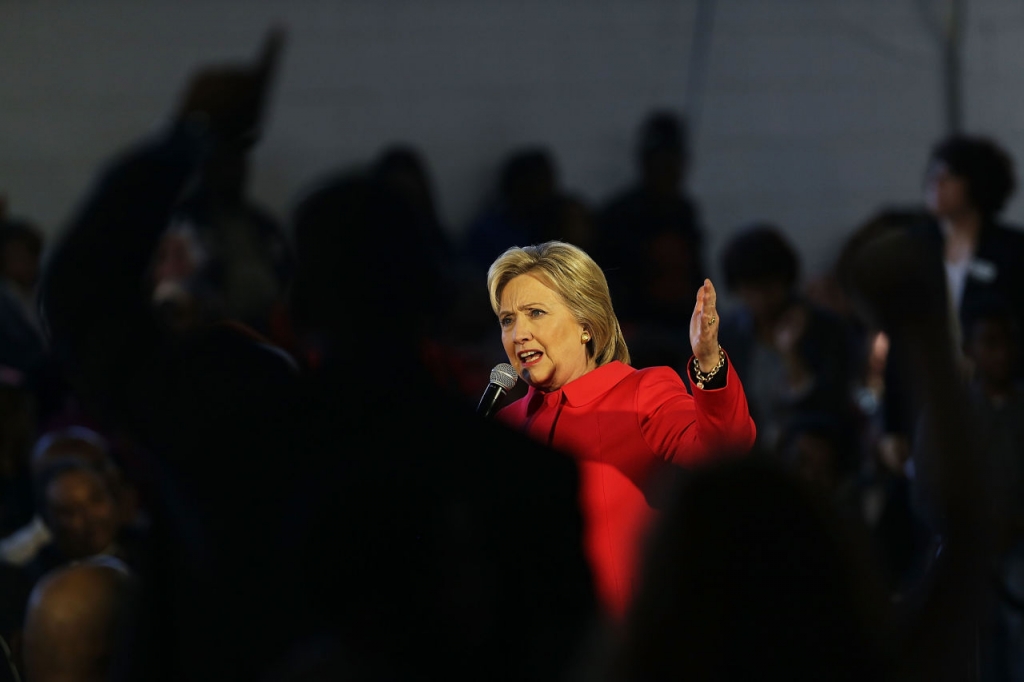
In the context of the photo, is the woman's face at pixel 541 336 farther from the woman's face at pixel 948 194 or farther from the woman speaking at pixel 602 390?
the woman's face at pixel 948 194

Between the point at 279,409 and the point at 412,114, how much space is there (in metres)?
5.52

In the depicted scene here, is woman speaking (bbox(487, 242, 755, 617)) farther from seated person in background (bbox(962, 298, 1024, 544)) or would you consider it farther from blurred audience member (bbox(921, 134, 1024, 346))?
blurred audience member (bbox(921, 134, 1024, 346))

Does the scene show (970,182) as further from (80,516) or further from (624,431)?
(624,431)

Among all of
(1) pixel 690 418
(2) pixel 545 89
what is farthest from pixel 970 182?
(2) pixel 545 89

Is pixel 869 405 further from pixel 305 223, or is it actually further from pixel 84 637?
pixel 305 223

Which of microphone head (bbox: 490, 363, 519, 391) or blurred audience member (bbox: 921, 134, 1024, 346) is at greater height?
microphone head (bbox: 490, 363, 519, 391)

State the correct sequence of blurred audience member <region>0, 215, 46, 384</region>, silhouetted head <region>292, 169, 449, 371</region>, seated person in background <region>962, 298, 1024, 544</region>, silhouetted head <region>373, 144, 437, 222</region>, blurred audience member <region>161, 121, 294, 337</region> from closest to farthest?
silhouetted head <region>292, 169, 449, 371</region>, seated person in background <region>962, 298, 1024, 544</region>, blurred audience member <region>161, 121, 294, 337</region>, blurred audience member <region>0, 215, 46, 384</region>, silhouetted head <region>373, 144, 437, 222</region>

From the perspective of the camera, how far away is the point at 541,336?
209 centimetres

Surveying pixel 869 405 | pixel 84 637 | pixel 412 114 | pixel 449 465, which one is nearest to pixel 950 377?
pixel 449 465

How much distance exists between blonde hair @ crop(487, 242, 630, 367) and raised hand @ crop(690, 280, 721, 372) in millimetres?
157

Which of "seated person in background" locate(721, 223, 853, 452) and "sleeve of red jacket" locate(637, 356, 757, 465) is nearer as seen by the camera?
"sleeve of red jacket" locate(637, 356, 757, 465)

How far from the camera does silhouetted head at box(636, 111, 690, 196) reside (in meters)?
6.54

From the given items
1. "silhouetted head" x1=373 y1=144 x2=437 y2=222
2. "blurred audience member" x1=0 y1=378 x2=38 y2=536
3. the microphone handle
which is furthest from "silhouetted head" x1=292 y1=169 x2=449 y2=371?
"silhouetted head" x1=373 y1=144 x2=437 y2=222

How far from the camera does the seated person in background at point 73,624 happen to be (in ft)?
10.1
